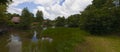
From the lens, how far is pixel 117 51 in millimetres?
13469

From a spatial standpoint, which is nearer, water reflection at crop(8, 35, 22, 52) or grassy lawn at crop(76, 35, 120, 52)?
grassy lawn at crop(76, 35, 120, 52)

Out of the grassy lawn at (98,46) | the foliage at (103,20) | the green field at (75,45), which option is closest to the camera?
the grassy lawn at (98,46)

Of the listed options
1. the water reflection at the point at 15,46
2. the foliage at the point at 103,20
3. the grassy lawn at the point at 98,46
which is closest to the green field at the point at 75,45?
the grassy lawn at the point at 98,46

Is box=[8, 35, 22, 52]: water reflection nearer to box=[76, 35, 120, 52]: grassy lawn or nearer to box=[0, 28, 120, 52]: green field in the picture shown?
box=[0, 28, 120, 52]: green field

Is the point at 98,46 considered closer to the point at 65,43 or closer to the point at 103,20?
the point at 65,43

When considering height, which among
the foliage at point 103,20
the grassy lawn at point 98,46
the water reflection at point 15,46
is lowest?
the water reflection at point 15,46

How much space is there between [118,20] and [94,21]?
9.67 ft

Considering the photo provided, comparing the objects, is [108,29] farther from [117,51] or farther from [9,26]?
[9,26]

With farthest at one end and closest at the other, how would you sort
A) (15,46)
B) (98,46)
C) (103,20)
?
(103,20)
(15,46)
(98,46)

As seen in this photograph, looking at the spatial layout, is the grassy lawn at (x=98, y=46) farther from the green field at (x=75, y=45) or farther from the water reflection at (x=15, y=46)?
the water reflection at (x=15, y=46)

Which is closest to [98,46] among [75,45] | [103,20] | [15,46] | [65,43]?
[75,45]

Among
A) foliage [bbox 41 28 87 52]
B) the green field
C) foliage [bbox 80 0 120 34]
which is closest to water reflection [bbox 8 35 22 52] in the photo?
the green field

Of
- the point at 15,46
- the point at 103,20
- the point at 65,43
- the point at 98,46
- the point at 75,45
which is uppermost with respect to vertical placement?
the point at 103,20

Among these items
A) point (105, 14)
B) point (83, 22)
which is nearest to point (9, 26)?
point (83, 22)
